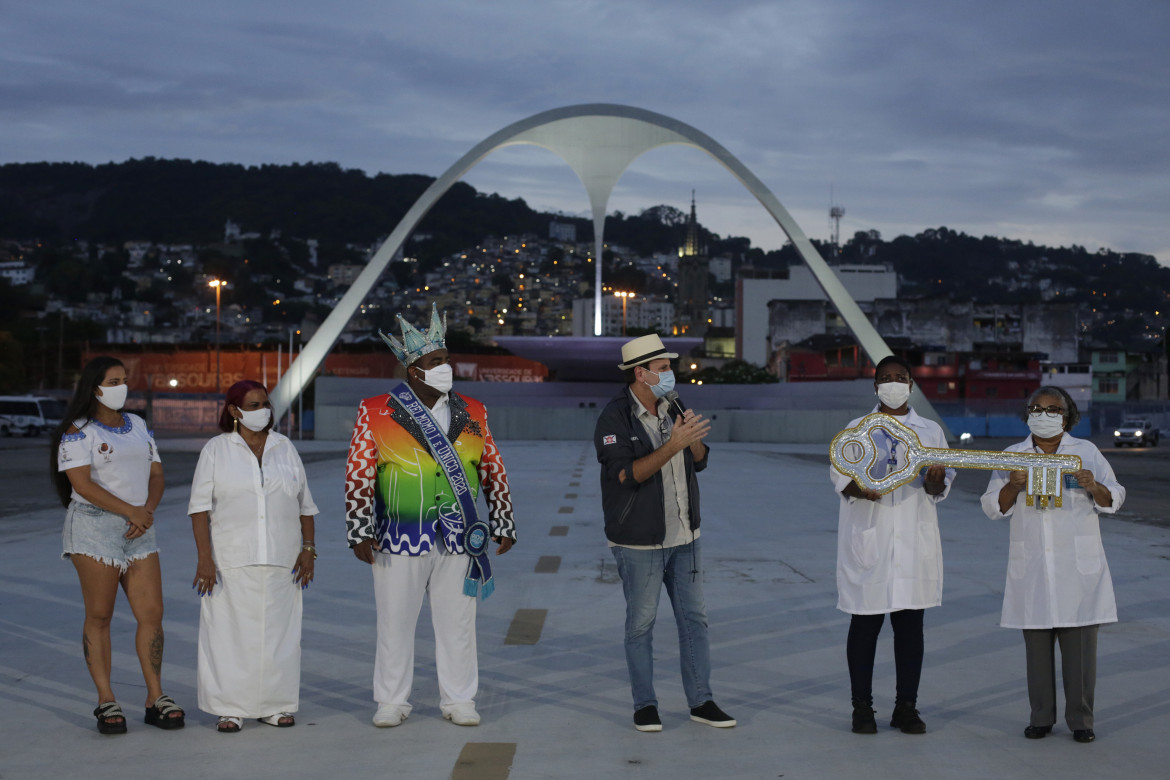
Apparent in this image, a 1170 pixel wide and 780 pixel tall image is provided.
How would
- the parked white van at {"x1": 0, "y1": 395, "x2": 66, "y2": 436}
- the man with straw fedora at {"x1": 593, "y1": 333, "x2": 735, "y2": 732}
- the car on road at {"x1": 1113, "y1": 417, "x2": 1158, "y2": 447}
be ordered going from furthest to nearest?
the car on road at {"x1": 1113, "y1": 417, "x2": 1158, "y2": 447}
the parked white van at {"x1": 0, "y1": 395, "x2": 66, "y2": 436}
the man with straw fedora at {"x1": 593, "y1": 333, "x2": 735, "y2": 732}

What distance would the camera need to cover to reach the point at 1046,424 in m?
5.09

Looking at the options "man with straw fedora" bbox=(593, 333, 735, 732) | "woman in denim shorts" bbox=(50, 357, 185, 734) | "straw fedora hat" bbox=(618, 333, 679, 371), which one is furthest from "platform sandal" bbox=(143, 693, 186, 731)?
"straw fedora hat" bbox=(618, 333, 679, 371)

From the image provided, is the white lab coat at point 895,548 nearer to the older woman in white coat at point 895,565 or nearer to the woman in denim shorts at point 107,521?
the older woman in white coat at point 895,565

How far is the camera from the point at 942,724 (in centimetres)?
518

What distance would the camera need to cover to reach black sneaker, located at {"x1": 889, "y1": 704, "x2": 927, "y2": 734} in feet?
16.4

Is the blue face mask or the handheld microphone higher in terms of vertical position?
the blue face mask

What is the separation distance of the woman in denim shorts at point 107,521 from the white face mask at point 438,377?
119cm

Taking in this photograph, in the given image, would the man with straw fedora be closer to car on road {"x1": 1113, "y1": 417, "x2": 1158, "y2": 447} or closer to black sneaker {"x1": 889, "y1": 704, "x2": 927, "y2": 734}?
black sneaker {"x1": 889, "y1": 704, "x2": 927, "y2": 734}

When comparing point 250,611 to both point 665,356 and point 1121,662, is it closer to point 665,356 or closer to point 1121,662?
point 665,356

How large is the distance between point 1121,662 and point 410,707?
3810 mm

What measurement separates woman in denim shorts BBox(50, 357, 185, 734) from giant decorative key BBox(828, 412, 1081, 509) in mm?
2950

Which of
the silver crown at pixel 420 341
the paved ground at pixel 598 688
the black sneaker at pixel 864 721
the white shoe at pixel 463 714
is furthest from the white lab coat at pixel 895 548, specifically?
the silver crown at pixel 420 341

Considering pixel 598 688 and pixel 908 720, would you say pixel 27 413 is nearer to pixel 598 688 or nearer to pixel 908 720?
pixel 598 688

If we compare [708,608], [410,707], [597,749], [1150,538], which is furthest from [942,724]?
[1150,538]
